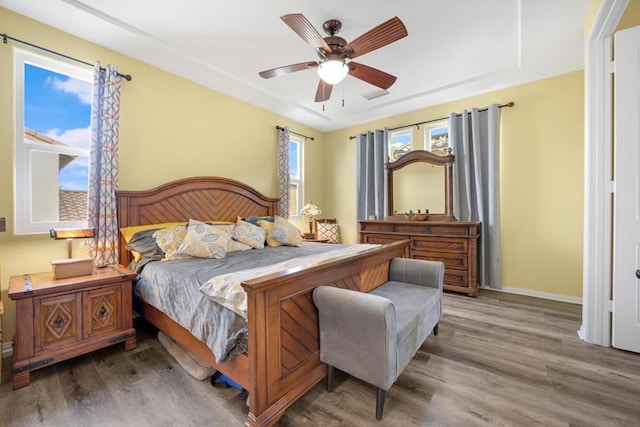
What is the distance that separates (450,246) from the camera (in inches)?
148

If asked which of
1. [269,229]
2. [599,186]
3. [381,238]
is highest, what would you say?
[599,186]

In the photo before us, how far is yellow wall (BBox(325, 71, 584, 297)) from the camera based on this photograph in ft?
11.2

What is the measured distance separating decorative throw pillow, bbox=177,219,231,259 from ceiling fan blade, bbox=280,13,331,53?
1.99 metres

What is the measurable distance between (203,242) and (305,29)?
2048mm

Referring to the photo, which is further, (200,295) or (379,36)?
(379,36)

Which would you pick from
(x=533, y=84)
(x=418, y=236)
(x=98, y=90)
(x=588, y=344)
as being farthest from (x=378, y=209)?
(x=98, y=90)

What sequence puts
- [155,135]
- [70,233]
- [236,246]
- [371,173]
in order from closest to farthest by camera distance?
[70,233], [236,246], [155,135], [371,173]

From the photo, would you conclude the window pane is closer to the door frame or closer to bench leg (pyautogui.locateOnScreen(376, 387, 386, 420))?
the door frame

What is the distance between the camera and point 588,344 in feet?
7.70

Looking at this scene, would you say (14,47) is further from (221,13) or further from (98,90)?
(221,13)

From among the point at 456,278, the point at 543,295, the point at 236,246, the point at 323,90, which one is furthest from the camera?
the point at 456,278

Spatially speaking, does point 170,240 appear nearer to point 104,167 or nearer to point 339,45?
point 104,167

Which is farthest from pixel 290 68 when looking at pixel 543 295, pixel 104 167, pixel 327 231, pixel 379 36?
pixel 543 295

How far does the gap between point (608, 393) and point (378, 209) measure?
11.4ft
